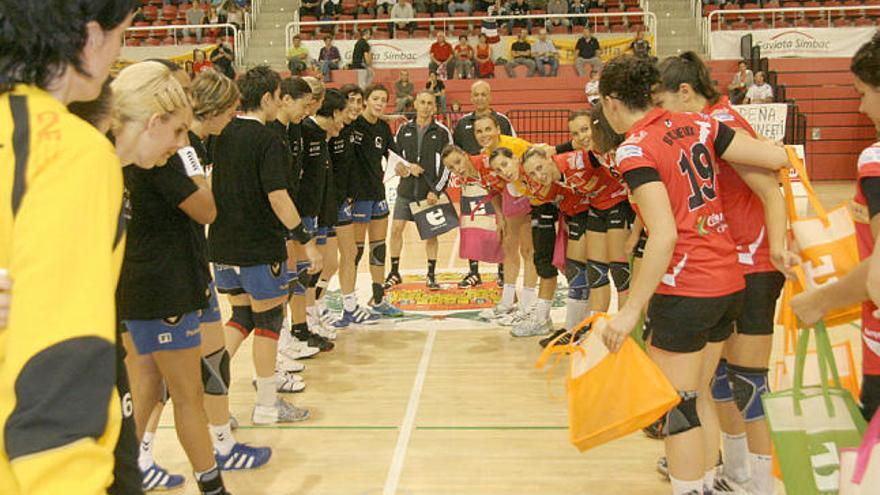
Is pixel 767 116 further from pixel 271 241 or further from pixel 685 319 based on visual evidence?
pixel 685 319

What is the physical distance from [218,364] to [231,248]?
2.61 ft

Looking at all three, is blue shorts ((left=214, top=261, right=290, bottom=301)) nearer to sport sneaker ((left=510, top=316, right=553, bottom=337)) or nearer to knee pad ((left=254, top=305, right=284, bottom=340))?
knee pad ((left=254, top=305, right=284, bottom=340))

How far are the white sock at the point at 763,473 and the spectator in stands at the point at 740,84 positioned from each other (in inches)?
498

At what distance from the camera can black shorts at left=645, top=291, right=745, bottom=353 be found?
3059 millimetres

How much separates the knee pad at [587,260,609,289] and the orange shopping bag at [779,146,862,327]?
2623 millimetres

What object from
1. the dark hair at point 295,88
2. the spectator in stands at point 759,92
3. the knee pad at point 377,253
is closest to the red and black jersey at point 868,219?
the dark hair at point 295,88

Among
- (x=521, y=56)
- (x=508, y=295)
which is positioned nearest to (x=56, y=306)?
(x=508, y=295)

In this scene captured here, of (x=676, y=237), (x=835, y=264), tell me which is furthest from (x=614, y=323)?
(x=835, y=264)

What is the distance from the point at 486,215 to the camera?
24.2 ft

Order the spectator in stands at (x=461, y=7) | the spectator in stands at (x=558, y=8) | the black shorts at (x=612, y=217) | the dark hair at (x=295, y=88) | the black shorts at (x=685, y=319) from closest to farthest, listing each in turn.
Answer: the black shorts at (x=685, y=319)
the dark hair at (x=295, y=88)
the black shorts at (x=612, y=217)
the spectator in stands at (x=558, y=8)
the spectator in stands at (x=461, y=7)

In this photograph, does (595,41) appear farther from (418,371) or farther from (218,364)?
(218,364)

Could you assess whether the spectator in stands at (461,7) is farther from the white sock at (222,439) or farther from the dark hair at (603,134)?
the white sock at (222,439)

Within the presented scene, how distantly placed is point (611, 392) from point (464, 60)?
14.7m

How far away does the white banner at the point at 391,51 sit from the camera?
17.9 meters
